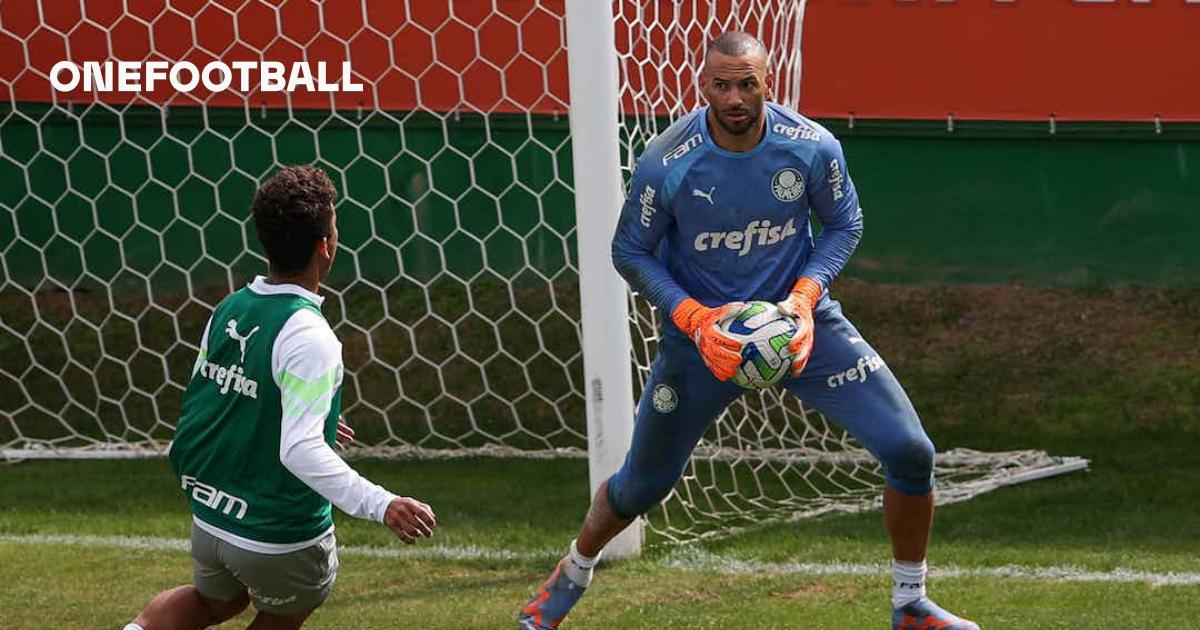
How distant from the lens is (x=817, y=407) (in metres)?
5.46

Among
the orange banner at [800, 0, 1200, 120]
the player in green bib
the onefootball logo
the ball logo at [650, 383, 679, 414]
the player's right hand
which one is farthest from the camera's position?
the onefootball logo

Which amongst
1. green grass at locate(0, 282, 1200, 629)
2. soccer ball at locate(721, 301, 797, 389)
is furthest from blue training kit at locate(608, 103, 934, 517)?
green grass at locate(0, 282, 1200, 629)

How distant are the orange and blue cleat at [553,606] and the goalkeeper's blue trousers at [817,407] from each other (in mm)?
293

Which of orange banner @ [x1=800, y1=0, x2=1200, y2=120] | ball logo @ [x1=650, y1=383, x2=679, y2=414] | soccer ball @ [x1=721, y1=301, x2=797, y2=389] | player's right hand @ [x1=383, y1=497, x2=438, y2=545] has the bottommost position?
player's right hand @ [x1=383, y1=497, x2=438, y2=545]

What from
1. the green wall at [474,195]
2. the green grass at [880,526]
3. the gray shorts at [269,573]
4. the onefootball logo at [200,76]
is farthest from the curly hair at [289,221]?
the onefootball logo at [200,76]

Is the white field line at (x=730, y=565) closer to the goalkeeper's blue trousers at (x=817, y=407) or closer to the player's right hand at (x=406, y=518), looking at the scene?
A: the goalkeeper's blue trousers at (x=817, y=407)

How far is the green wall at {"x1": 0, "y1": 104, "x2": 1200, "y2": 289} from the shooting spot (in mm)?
10086

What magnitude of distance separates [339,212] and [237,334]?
5920 mm

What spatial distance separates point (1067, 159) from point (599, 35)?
4493 millimetres

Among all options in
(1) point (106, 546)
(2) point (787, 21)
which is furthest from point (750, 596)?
(2) point (787, 21)

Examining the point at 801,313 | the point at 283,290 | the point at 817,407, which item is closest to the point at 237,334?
the point at 283,290

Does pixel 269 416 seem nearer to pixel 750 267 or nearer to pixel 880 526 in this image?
pixel 750 267

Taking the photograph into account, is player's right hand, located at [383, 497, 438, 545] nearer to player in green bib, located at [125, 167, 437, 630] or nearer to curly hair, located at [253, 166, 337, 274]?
player in green bib, located at [125, 167, 437, 630]

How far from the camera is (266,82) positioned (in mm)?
10289
